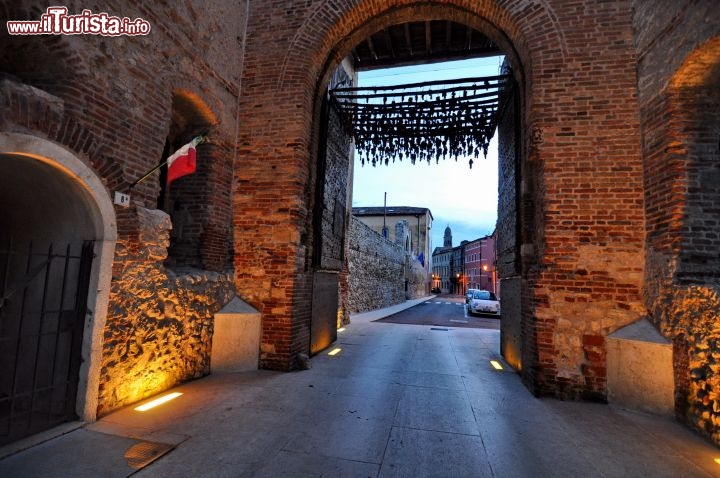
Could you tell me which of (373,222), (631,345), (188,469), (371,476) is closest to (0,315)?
(188,469)

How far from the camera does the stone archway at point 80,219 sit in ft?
10.6

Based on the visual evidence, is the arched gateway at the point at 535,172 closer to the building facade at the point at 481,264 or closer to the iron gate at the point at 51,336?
the iron gate at the point at 51,336

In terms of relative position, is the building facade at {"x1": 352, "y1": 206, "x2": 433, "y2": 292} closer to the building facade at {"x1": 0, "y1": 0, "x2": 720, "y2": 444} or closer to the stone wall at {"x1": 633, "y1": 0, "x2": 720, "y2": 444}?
the building facade at {"x1": 0, "y1": 0, "x2": 720, "y2": 444}

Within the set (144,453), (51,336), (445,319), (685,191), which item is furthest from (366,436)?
(445,319)

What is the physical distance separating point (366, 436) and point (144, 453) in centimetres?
196

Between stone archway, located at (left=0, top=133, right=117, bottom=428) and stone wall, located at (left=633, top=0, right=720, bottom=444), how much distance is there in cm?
642

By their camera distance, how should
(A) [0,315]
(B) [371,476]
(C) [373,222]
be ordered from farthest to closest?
(C) [373,222] → (A) [0,315] → (B) [371,476]

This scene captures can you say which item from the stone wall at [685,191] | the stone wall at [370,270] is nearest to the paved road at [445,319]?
the stone wall at [370,270]

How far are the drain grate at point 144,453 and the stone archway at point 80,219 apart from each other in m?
0.91

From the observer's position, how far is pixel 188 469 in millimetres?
2592

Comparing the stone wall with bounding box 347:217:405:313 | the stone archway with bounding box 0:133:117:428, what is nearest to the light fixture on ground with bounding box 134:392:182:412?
the stone archway with bounding box 0:133:117:428

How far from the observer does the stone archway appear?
3221 millimetres

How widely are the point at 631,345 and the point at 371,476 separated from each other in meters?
3.77

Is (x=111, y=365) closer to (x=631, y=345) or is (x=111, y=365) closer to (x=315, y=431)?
(x=315, y=431)
